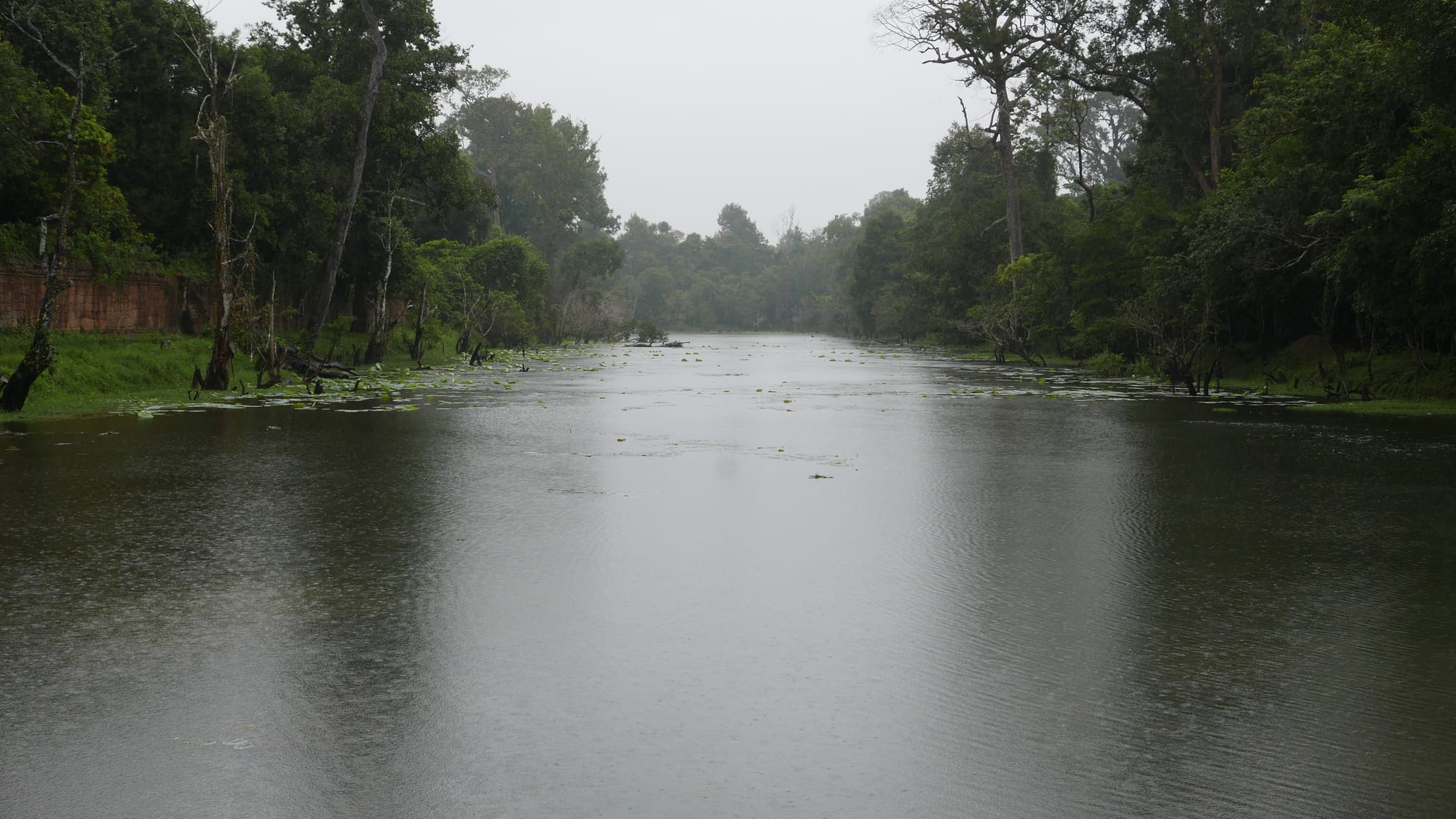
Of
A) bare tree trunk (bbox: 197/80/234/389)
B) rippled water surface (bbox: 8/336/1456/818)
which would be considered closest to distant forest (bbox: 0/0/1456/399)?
bare tree trunk (bbox: 197/80/234/389)

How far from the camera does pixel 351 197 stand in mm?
32906

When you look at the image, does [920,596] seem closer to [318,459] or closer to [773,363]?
[318,459]

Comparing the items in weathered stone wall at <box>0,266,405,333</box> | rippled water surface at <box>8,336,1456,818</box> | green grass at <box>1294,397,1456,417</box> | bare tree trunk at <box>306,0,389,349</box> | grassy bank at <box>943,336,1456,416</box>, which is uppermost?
bare tree trunk at <box>306,0,389,349</box>

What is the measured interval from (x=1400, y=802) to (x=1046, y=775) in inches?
40.5

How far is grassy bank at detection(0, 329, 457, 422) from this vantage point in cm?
1786

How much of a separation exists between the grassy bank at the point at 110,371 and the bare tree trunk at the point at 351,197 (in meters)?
4.31

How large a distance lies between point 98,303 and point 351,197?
28.6ft

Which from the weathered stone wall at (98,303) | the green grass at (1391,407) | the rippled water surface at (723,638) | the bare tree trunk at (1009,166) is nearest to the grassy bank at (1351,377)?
the green grass at (1391,407)

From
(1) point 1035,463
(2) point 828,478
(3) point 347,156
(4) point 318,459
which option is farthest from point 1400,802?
(3) point 347,156

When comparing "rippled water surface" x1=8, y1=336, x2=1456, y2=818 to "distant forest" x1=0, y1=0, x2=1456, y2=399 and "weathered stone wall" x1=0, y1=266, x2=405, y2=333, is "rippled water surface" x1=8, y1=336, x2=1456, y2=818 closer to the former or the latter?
"distant forest" x1=0, y1=0, x2=1456, y2=399

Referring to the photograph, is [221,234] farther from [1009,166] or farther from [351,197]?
[1009,166]

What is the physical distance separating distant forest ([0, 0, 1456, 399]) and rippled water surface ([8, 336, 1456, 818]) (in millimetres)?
10007

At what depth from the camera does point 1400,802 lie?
11.6 ft

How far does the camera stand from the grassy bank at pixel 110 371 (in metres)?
17.9
